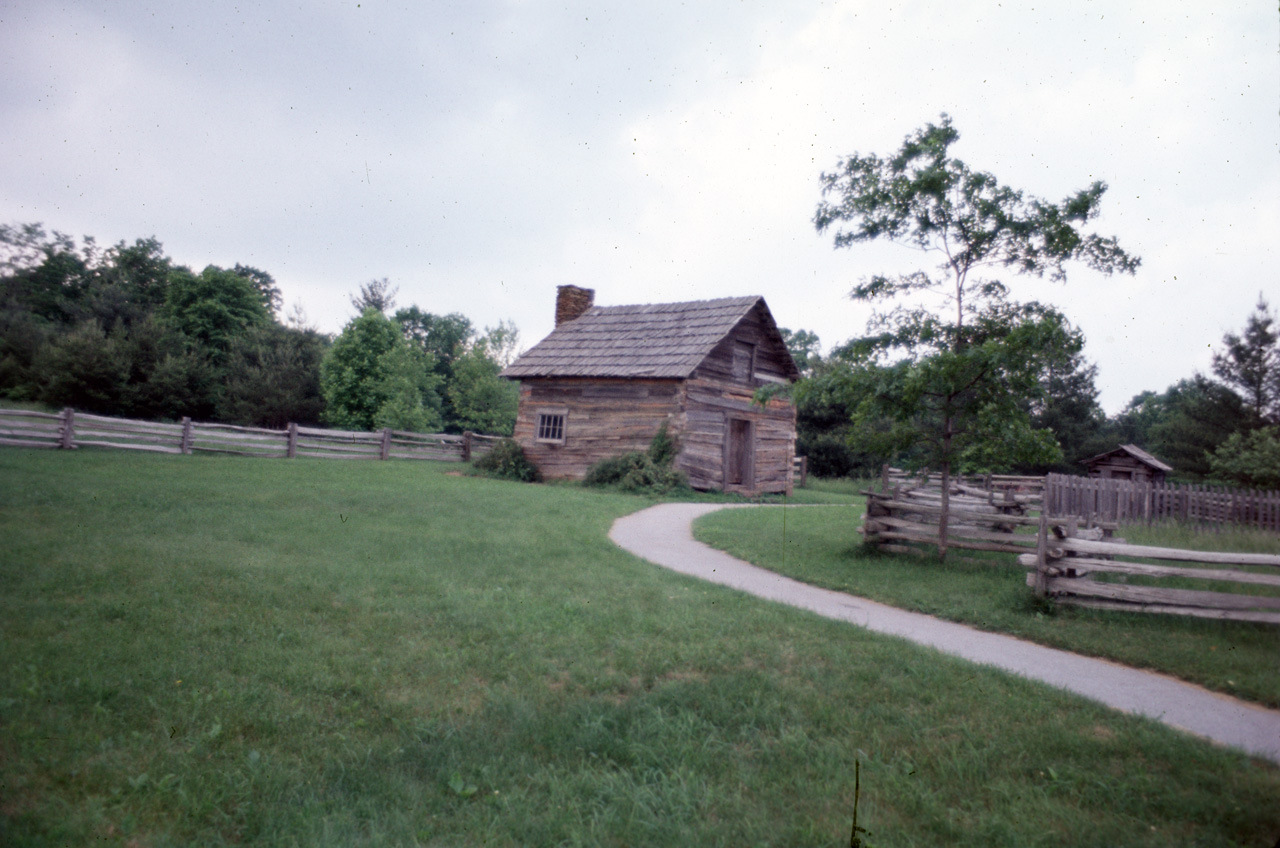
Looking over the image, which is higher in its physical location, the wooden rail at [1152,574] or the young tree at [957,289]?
the young tree at [957,289]

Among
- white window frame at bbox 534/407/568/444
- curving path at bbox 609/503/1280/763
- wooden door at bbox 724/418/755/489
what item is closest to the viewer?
curving path at bbox 609/503/1280/763

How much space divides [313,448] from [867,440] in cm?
2086

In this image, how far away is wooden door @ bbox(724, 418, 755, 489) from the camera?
23219 mm

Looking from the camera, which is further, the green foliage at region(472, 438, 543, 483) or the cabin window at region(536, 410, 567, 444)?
the cabin window at region(536, 410, 567, 444)

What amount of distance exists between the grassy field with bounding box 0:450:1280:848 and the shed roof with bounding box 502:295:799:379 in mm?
14801

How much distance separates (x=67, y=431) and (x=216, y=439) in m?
4.29

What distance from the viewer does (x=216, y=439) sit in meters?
22.0

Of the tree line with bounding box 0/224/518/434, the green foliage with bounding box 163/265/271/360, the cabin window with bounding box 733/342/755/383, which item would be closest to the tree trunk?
the cabin window with bounding box 733/342/755/383

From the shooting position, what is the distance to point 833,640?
6.14 meters

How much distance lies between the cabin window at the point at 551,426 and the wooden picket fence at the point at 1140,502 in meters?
14.6

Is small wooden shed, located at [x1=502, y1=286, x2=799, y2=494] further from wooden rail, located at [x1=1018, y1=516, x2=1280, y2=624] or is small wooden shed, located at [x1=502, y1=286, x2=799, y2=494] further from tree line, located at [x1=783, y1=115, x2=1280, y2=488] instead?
wooden rail, located at [x1=1018, y1=516, x2=1280, y2=624]

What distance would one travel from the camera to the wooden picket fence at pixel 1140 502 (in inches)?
376

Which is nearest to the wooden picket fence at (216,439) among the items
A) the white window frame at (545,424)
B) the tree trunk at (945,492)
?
the white window frame at (545,424)

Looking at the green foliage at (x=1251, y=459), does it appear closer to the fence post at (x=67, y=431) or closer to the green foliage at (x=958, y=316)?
the green foliage at (x=958, y=316)
